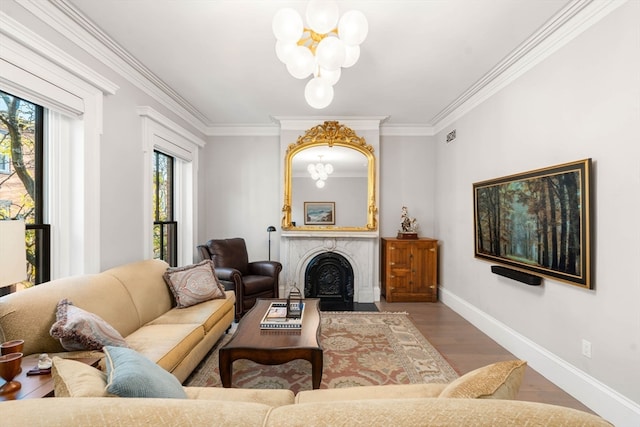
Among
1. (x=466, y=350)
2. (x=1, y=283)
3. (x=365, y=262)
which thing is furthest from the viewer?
(x=365, y=262)

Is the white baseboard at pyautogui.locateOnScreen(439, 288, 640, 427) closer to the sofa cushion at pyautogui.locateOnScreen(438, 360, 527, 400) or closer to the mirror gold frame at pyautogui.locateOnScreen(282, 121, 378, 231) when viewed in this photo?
the sofa cushion at pyautogui.locateOnScreen(438, 360, 527, 400)

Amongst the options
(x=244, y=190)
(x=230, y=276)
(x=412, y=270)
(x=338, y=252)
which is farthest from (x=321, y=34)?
(x=412, y=270)

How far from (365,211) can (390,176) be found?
77cm

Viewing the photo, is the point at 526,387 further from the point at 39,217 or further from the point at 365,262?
the point at 39,217

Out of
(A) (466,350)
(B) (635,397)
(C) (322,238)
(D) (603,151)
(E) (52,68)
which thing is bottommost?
(A) (466,350)

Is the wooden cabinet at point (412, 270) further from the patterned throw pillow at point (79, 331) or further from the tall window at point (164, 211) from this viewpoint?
the patterned throw pillow at point (79, 331)

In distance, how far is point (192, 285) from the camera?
3076 millimetres

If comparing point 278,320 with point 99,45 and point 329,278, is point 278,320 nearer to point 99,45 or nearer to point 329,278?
point 329,278

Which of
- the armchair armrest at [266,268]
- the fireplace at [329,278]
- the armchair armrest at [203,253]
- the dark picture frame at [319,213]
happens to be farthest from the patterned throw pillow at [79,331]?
the dark picture frame at [319,213]

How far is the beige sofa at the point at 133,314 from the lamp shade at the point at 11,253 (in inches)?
19.4

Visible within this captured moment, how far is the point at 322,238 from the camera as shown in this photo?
4883mm

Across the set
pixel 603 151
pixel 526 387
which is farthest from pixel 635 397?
pixel 603 151

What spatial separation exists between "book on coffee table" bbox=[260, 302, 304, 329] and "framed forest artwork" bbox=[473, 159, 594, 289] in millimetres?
2081

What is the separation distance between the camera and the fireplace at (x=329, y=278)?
489 cm
